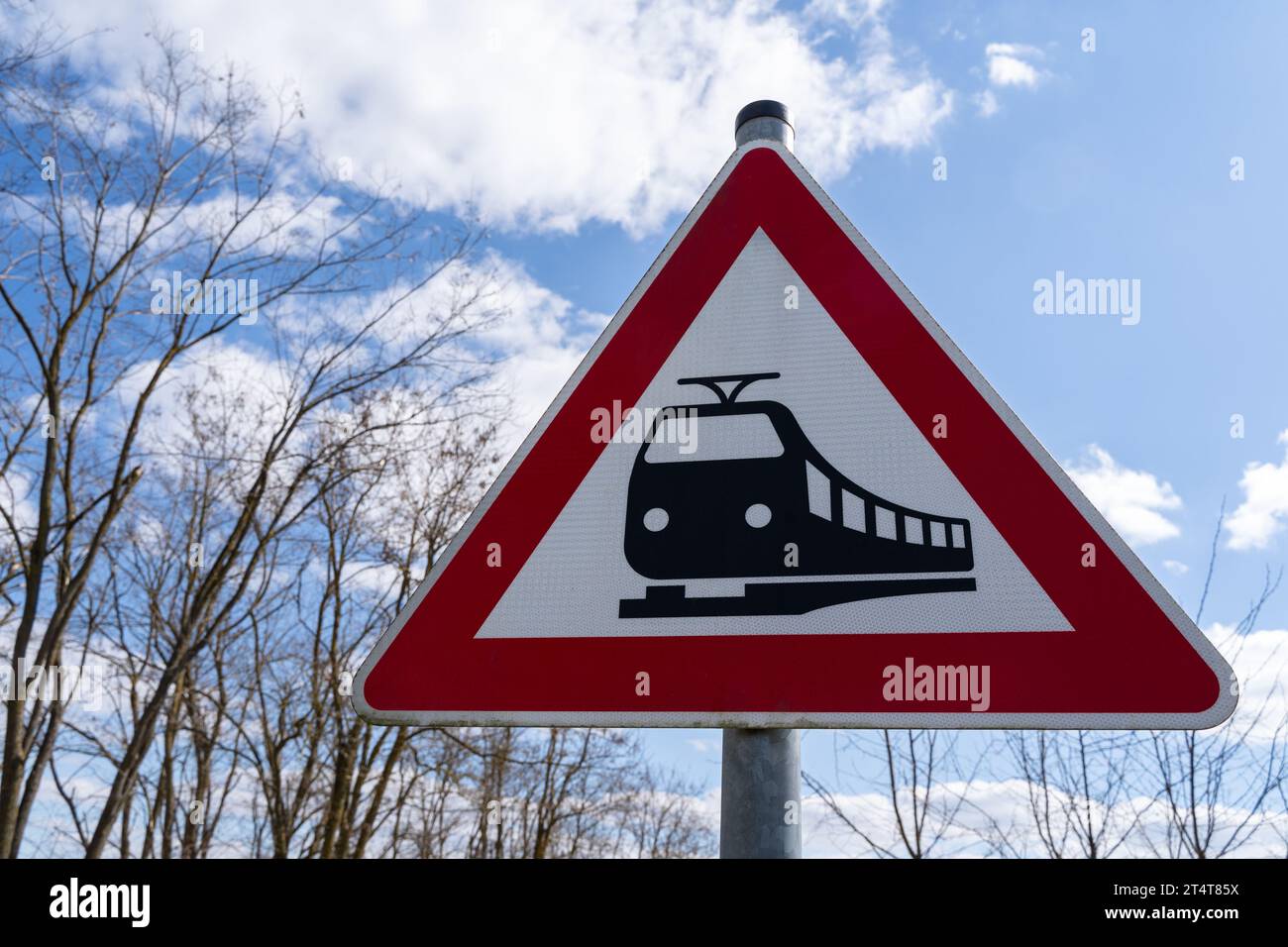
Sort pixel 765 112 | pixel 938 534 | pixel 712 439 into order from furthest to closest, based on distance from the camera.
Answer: pixel 765 112 → pixel 712 439 → pixel 938 534

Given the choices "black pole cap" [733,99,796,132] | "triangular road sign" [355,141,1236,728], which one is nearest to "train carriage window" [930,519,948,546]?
"triangular road sign" [355,141,1236,728]

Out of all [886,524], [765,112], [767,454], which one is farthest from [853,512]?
[765,112]

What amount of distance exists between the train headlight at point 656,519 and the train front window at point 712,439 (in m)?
0.08

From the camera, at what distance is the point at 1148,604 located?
1.30 metres

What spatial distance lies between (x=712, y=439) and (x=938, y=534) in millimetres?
360

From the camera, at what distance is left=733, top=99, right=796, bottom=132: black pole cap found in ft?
5.49

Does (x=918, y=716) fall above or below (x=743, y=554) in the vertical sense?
below

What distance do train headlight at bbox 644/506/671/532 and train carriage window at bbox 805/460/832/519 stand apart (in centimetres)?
21

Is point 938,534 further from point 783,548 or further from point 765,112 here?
point 765,112

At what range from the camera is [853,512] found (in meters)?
1.37

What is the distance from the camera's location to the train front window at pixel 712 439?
1442 millimetres
